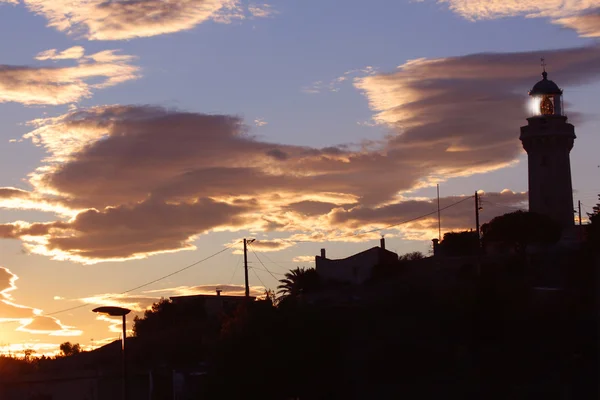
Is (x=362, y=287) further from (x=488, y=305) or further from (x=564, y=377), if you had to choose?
(x=564, y=377)

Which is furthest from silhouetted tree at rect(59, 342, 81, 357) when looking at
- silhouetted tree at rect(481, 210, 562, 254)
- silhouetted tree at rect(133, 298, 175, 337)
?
silhouetted tree at rect(481, 210, 562, 254)

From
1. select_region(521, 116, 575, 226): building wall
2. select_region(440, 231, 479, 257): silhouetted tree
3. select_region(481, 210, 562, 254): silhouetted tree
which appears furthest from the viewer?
select_region(440, 231, 479, 257): silhouetted tree

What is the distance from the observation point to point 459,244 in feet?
336

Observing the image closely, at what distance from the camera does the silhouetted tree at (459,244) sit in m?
101

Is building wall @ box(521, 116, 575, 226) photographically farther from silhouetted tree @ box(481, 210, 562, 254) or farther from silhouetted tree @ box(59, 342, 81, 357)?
silhouetted tree @ box(59, 342, 81, 357)

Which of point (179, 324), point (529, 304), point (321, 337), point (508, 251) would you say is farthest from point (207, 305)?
Answer: point (321, 337)

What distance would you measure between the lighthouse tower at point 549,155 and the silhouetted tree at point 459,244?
753 cm

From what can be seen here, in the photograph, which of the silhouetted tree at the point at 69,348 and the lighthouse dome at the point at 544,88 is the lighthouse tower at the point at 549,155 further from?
the silhouetted tree at the point at 69,348

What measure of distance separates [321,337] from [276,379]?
3.65 metres

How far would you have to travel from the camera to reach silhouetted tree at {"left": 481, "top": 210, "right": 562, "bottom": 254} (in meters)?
92.2

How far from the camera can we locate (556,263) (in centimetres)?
9175

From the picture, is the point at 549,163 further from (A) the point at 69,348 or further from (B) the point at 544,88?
(A) the point at 69,348

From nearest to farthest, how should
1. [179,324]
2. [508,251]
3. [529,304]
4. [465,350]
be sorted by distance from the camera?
1. [465,350]
2. [529,304]
3. [508,251]
4. [179,324]

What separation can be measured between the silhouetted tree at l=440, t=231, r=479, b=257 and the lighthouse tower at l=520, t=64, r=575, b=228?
7.53 metres
